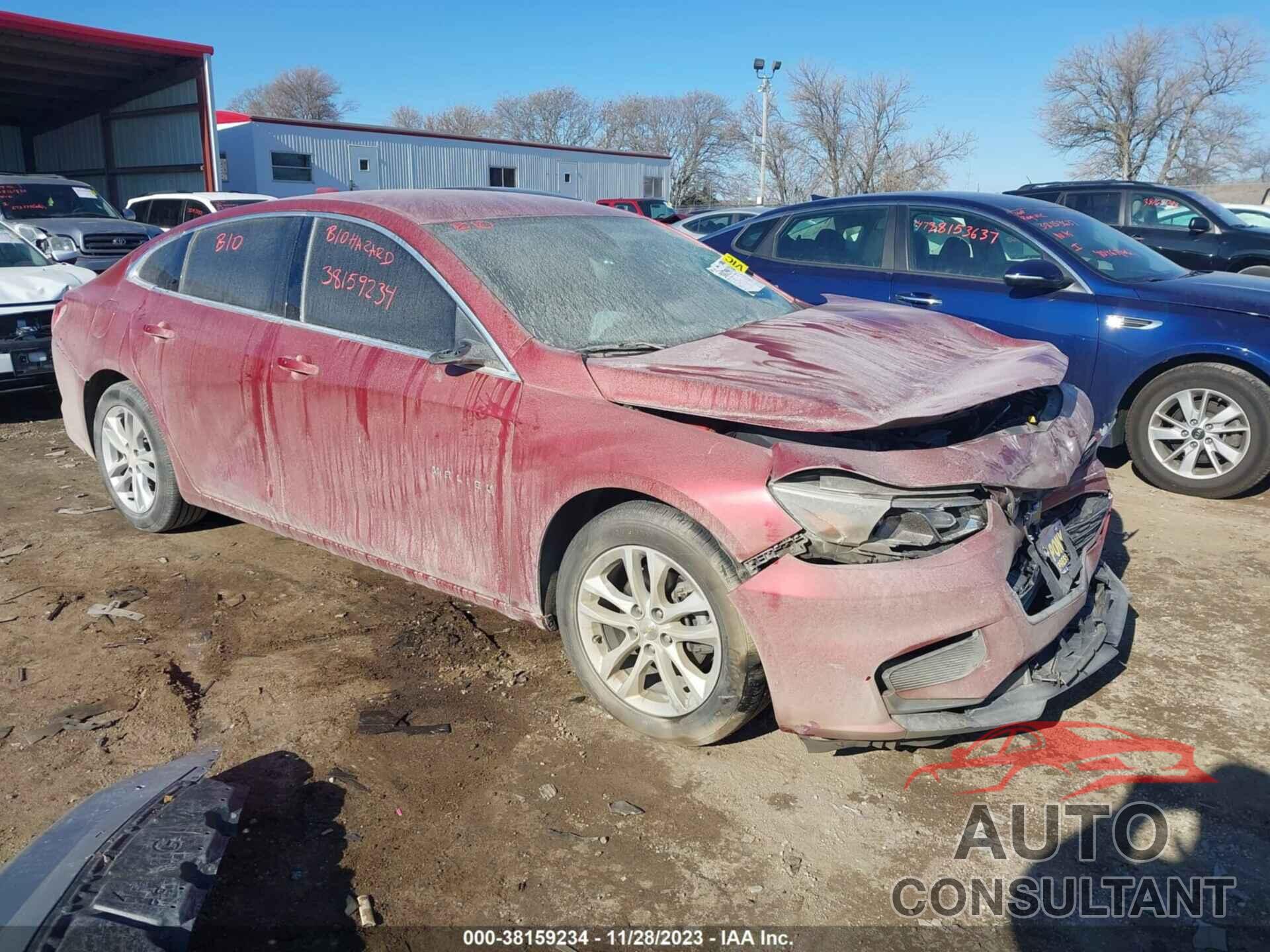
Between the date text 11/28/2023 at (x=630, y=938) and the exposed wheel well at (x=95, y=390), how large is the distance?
357 centimetres

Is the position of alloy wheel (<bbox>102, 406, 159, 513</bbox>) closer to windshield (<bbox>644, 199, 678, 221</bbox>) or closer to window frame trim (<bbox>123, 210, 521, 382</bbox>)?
window frame trim (<bbox>123, 210, 521, 382</bbox>)

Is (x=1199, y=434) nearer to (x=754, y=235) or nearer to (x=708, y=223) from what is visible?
(x=754, y=235)

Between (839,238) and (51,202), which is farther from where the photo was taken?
(51,202)

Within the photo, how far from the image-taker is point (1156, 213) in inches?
424

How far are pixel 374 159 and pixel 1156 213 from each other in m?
23.7

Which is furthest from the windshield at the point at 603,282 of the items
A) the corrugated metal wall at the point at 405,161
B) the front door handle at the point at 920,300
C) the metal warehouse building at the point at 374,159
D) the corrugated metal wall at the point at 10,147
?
the corrugated metal wall at the point at 10,147

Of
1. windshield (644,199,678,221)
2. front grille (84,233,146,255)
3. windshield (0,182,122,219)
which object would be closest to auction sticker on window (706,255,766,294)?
front grille (84,233,146,255)

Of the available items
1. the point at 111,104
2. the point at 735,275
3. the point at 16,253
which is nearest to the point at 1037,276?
the point at 735,275

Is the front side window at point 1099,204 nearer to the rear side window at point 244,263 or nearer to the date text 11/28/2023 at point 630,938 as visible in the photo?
the rear side window at point 244,263

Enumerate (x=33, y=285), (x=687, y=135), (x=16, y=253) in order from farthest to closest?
1. (x=687, y=135)
2. (x=16, y=253)
3. (x=33, y=285)

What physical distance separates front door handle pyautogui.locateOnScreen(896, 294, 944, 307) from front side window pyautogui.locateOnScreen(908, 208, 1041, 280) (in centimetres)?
20

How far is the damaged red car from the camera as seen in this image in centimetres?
265

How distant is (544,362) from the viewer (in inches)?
124

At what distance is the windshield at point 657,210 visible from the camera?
22956 millimetres
